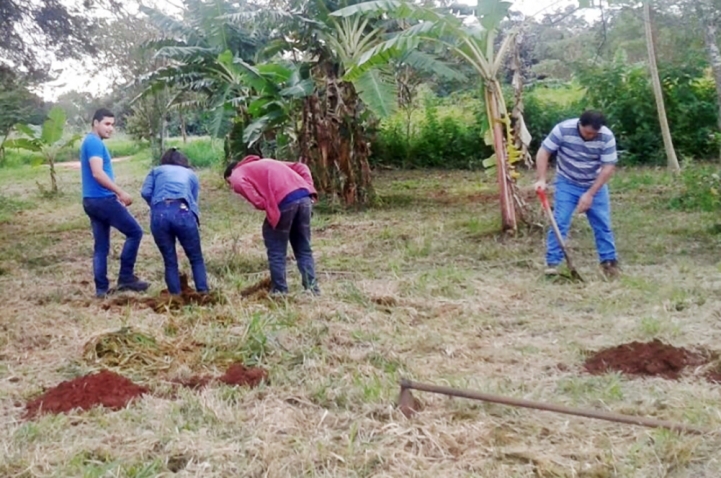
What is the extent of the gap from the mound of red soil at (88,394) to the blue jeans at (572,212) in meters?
3.99

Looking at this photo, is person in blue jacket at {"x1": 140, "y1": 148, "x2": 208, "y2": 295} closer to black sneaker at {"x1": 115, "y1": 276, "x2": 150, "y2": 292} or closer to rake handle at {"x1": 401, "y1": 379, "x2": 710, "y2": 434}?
black sneaker at {"x1": 115, "y1": 276, "x2": 150, "y2": 292}

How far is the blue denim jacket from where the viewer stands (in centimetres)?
640

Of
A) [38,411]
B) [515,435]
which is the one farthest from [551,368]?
[38,411]

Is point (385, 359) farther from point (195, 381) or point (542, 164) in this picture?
point (542, 164)

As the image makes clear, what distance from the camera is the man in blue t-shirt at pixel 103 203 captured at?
22.0 ft

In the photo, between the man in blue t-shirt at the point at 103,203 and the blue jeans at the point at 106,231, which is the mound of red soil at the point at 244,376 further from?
the blue jeans at the point at 106,231

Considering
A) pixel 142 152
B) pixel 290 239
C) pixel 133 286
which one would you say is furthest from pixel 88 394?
pixel 142 152

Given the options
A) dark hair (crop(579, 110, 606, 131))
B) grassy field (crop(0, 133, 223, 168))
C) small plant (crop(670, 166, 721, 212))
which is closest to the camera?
dark hair (crop(579, 110, 606, 131))

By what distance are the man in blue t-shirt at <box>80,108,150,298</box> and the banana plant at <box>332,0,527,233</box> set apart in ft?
10.3

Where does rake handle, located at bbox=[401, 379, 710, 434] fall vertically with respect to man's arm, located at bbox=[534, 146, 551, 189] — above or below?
below

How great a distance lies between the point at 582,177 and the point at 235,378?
12.6 feet

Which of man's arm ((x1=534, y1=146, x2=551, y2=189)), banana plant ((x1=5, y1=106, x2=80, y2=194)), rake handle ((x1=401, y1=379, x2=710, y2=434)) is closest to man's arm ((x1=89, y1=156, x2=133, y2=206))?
man's arm ((x1=534, y1=146, x2=551, y2=189))

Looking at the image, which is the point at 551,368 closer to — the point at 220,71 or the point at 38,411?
the point at 38,411

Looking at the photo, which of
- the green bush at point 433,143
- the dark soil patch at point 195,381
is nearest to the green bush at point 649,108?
the green bush at point 433,143
